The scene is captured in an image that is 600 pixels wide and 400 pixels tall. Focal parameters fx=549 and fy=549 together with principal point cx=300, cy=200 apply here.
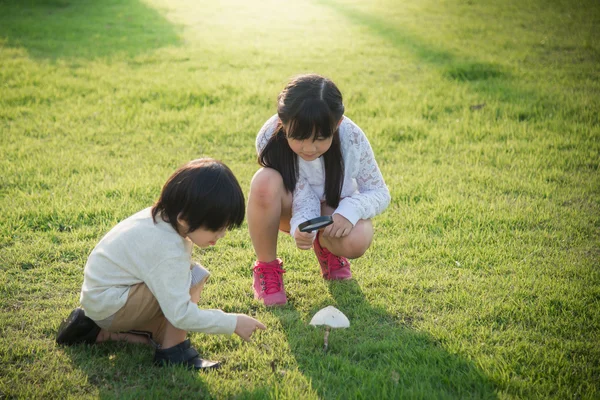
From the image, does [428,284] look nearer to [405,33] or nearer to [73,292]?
[73,292]

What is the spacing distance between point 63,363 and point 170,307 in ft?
2.12

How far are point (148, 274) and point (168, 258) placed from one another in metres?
0.11

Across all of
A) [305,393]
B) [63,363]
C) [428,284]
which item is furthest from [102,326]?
[428,284]

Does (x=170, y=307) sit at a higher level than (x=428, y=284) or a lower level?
higher

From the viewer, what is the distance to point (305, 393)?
2357mm

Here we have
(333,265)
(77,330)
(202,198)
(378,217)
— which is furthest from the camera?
(378,217)

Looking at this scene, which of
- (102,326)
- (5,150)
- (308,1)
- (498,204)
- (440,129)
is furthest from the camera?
(308,1)

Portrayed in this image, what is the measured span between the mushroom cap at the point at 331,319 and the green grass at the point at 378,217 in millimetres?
71

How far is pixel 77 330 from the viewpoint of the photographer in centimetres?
257

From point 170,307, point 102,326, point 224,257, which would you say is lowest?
point 224,257

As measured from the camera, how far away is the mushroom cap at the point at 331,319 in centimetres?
285

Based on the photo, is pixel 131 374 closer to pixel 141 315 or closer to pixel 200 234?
pixel 141 315

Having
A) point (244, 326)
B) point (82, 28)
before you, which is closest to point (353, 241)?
point (244, 326)

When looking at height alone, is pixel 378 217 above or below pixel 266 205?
below
